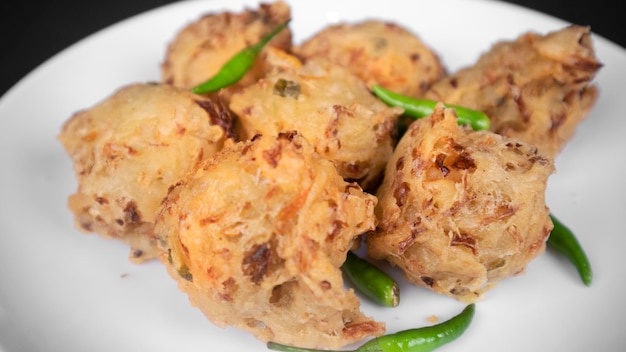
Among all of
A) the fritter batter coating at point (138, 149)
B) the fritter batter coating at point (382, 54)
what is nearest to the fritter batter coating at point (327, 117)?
the fritter batter coating at point (138, 149)

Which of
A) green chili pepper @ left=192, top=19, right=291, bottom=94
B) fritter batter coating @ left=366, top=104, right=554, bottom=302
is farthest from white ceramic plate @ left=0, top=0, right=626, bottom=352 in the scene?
green chili pepper @ left=192, top=19, right=291, bottom=94

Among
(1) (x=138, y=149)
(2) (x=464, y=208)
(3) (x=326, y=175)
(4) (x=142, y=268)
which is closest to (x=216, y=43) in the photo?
(1) (x=138, y=149)

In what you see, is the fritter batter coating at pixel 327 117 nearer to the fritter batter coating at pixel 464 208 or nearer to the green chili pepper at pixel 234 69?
the fritter batter coating at pixel 464 208

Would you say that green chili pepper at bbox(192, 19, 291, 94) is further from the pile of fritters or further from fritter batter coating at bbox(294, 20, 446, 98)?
fritter batter coating at bbox(294, 20, 446, 98)

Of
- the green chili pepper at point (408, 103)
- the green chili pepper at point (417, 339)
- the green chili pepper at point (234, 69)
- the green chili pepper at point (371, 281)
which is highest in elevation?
the green chili pepper at point (234, 69)

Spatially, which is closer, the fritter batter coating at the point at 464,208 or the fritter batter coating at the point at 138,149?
the fritter batter coating at the point at 464,208

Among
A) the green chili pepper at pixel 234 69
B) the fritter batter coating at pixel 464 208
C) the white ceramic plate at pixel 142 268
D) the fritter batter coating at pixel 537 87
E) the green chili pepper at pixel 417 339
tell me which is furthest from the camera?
the green chili pepper at pixel 234 69
